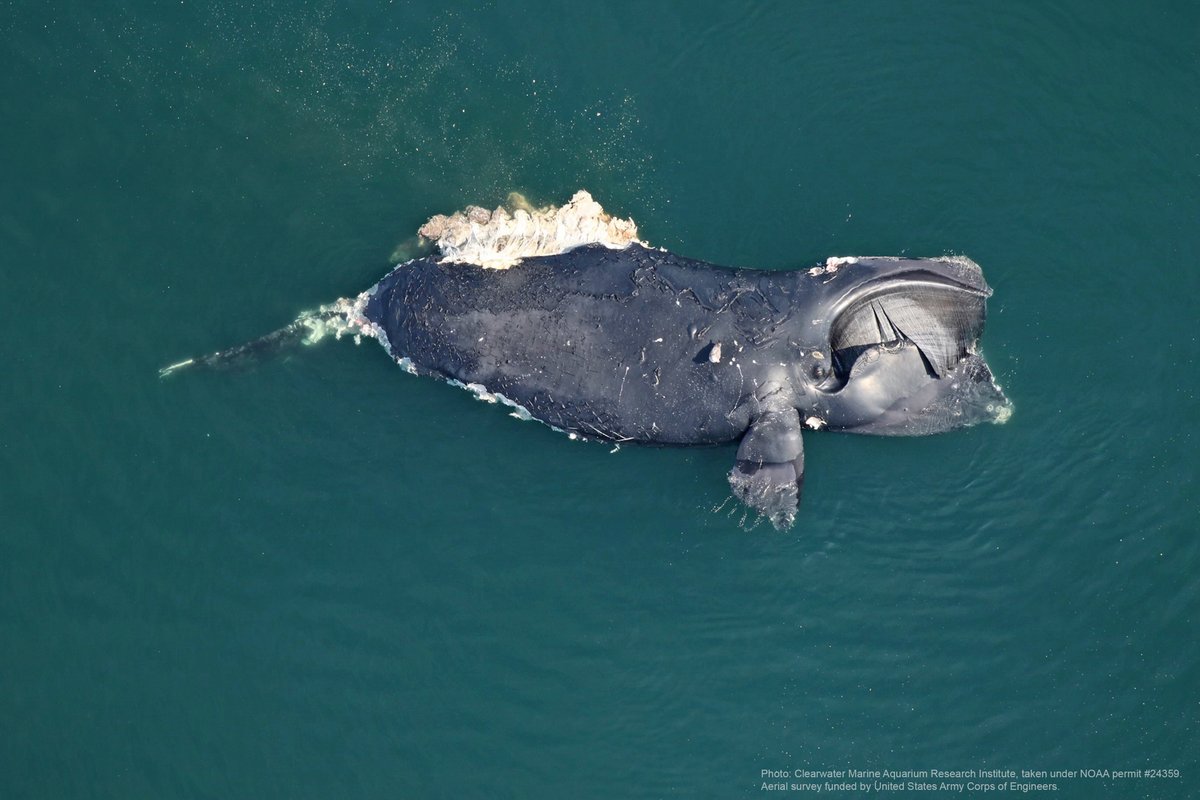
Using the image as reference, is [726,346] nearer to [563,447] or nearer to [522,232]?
[563,447]

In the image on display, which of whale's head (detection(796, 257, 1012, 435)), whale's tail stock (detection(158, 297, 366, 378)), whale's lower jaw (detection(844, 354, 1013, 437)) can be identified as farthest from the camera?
whale's tail stock (detection(158, 297, 366, 378))

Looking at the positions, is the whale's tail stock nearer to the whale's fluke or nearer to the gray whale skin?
the whale's fluke

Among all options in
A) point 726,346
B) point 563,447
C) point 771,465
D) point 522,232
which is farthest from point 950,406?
point 522,232

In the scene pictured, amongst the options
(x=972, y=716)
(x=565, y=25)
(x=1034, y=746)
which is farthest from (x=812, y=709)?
(x=565, y=25)

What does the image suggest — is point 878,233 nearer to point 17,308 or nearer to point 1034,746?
point 1034,746

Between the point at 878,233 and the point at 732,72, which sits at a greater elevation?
the point at 732,72

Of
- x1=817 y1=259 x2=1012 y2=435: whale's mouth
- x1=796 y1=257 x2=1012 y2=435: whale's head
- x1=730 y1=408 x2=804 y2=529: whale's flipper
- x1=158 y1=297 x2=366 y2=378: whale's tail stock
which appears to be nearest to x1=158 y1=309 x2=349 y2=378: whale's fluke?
x1=158 y1=297 x2=366 y2=378: whale's tail stock

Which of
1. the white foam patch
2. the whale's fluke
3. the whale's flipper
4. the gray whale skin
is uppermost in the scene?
the white foam patch

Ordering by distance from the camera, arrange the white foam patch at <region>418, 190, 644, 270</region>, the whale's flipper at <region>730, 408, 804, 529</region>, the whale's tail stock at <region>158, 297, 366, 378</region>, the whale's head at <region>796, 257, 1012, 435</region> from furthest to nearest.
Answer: the whale's tail stock at <region>158, 297, 366, 378</region> → the white foam patch at <region>418, 190, 644, 270</region> → the whale's head at <region>796, 257, 1012, 435</region> → the whale's flipper at <region>730, 408, 804, 529</region>
